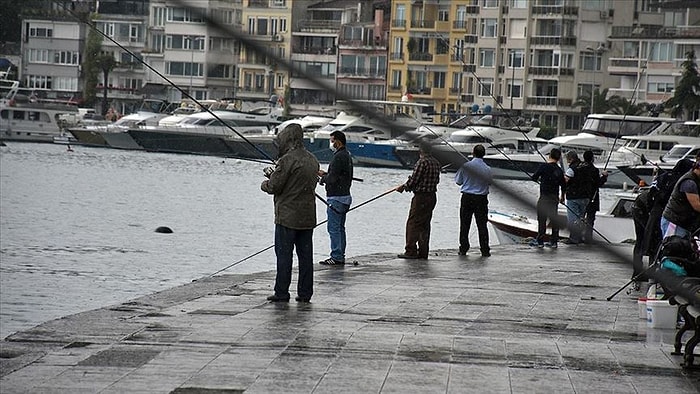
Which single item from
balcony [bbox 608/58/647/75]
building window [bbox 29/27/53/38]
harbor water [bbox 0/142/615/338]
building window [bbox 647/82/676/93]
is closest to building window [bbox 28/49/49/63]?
building window [bbox 29/27/53/38]

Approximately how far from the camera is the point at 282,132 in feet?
40.8

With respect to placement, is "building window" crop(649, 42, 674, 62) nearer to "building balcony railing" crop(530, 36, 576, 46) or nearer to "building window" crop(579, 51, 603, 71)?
"building balcony railing" crop(530, 36, 576, 46)

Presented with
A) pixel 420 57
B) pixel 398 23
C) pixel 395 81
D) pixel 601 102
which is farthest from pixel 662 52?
pixel 395 81

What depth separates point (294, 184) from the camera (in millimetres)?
12258

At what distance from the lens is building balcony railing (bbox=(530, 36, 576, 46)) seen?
85688mm

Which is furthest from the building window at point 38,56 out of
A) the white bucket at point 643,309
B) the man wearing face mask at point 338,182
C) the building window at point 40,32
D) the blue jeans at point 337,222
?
the white bucket at point 643,309

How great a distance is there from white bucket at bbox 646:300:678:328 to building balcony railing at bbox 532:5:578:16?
75736 mm

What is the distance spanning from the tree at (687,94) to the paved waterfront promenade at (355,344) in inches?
2019

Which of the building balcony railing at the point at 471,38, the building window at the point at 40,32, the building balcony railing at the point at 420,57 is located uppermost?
the building balcony railing at the point at 471,38

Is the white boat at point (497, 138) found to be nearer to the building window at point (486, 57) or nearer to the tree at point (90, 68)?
the building window at point (486, 57)

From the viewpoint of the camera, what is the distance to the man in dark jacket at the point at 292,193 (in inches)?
481

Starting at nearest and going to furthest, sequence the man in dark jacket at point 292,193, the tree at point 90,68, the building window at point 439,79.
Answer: the man in dark jacket at point 292,193
the building window at point 439,79
the tree at point 90,68

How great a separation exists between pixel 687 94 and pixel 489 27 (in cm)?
1845

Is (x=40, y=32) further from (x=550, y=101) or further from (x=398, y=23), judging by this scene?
(x=398, y=23)
